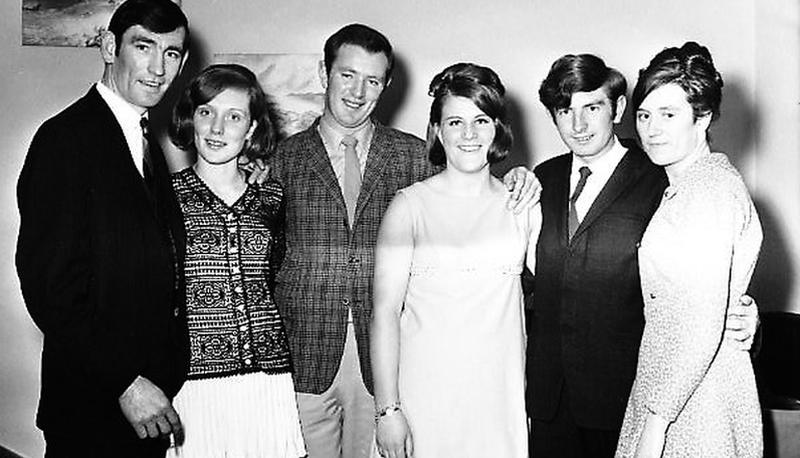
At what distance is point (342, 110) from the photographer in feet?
7.97

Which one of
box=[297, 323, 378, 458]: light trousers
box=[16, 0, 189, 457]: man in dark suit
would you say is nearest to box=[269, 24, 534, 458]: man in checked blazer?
Result: box=[297, 323, 378, 458]: light trousers

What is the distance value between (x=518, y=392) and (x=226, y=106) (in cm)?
92

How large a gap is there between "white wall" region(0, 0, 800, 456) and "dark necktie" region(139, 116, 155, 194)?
1280 mm

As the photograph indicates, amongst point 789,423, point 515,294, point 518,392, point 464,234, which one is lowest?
point 789,423

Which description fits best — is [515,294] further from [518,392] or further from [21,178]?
[21,178]

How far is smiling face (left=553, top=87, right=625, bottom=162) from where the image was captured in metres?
2.15

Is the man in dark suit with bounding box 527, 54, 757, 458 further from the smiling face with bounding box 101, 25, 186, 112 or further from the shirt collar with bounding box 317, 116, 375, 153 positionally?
the smiling face with bounding box 101, 25, 186, 112

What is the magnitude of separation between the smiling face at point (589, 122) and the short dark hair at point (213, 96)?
Answer: 70 cm

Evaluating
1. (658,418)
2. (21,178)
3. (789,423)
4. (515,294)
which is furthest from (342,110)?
(789,423)

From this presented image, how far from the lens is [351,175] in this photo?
2441 mm

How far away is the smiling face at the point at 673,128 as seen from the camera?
191 centimetres

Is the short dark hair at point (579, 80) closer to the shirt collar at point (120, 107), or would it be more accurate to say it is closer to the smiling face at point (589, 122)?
the smiling face at point (589, 122)

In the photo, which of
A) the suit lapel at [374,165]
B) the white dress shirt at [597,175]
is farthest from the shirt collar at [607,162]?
the suit lapel at [374,165]

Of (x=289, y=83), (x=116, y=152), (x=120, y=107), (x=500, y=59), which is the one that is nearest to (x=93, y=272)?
(x=116, y=152)
